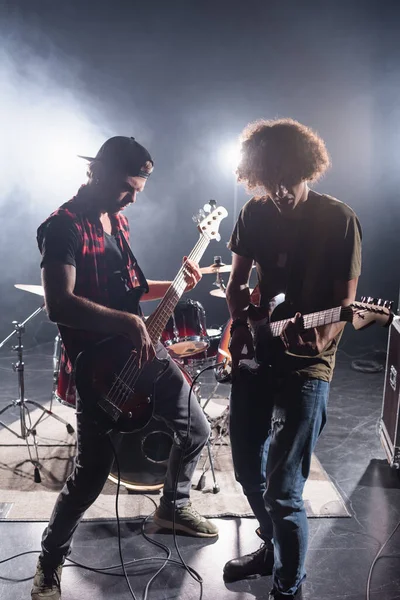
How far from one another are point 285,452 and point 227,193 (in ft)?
19.7

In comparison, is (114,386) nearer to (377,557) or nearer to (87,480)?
(87,480)

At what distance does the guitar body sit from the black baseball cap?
2.69 feet

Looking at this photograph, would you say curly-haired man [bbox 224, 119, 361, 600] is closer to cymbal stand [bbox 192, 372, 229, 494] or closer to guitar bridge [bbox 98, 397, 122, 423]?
guitar bridge [bbox 98, 397, 122, 423]

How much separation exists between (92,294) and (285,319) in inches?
35.1

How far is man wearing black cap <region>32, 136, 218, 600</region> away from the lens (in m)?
2.23

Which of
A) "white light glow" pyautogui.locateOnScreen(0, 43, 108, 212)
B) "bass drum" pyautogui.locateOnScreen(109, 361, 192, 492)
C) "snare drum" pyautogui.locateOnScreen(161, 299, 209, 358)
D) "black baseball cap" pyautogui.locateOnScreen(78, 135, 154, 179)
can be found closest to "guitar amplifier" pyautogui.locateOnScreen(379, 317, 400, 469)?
"snare drum" pyautogui.locateOnScreen(161, 299, 209, 358)

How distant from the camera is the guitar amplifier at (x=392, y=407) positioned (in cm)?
374

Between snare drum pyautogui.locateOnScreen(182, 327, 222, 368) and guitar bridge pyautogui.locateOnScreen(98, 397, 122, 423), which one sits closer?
guitar bridge pyautogui.locateOnScreen(98, 397, 122, 423)

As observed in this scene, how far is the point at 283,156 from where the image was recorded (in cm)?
223

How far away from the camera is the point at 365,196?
24.0 ft

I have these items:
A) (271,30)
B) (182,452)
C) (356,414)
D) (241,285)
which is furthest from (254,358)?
(271,30)

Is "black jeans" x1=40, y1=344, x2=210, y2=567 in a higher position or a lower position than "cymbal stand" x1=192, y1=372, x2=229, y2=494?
higher

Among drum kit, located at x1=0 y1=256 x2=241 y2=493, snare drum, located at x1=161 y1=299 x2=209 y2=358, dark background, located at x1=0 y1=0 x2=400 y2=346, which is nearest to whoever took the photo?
drum kit, located at x1=0 y1=256 x2=241 y2=493

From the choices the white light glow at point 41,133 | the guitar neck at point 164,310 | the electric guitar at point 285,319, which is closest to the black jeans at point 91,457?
the guitar neck at point 164,310
